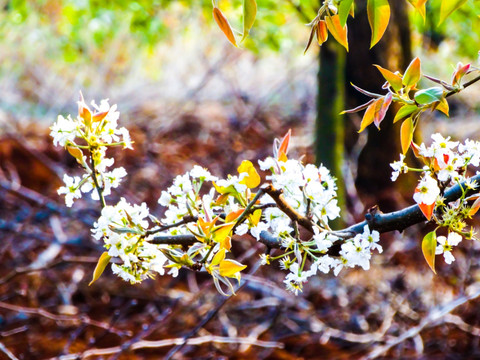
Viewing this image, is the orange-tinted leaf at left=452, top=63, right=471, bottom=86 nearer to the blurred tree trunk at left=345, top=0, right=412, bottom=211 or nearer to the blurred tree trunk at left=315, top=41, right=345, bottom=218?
the blurred tree trunk at left=315, top=41, right=345, bottom=218

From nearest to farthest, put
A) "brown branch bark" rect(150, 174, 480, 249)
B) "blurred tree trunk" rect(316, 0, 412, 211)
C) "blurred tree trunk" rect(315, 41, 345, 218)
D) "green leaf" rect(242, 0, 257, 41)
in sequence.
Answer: "green leaf" rect(242, 0, 257, 41) < "brown branch bark" rect(150, 174, 480, 249) < "blurred tree trunk" rect(315, 41, 345, 218) < "blurred tree trunk" rect(316, 0, 412, 211)

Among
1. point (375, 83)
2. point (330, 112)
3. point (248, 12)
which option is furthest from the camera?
point (375, 83)

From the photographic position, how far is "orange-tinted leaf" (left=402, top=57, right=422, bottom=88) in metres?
0.83

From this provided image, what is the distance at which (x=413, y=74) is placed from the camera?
838mm

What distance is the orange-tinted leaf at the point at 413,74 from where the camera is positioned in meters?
0.83

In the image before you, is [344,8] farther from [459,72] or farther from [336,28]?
[459,72]

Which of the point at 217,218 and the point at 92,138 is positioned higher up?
the point at 92,138

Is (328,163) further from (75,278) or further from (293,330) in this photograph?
(75,278)

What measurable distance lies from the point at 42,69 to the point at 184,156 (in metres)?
3.34

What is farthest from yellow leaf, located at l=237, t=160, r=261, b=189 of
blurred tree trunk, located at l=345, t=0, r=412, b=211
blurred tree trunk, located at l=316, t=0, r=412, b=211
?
blurred tree trunk, located at l=345, t=0, r=412, b=211

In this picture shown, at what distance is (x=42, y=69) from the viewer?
23.7 feet

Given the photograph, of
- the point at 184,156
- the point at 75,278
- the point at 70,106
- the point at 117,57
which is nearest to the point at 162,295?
the point at 75,278

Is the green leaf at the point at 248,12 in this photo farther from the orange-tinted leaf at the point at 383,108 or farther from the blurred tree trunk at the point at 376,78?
the blurred tree trunk at the point at 376,78

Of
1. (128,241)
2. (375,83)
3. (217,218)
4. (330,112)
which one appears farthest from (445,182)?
(375,83)
